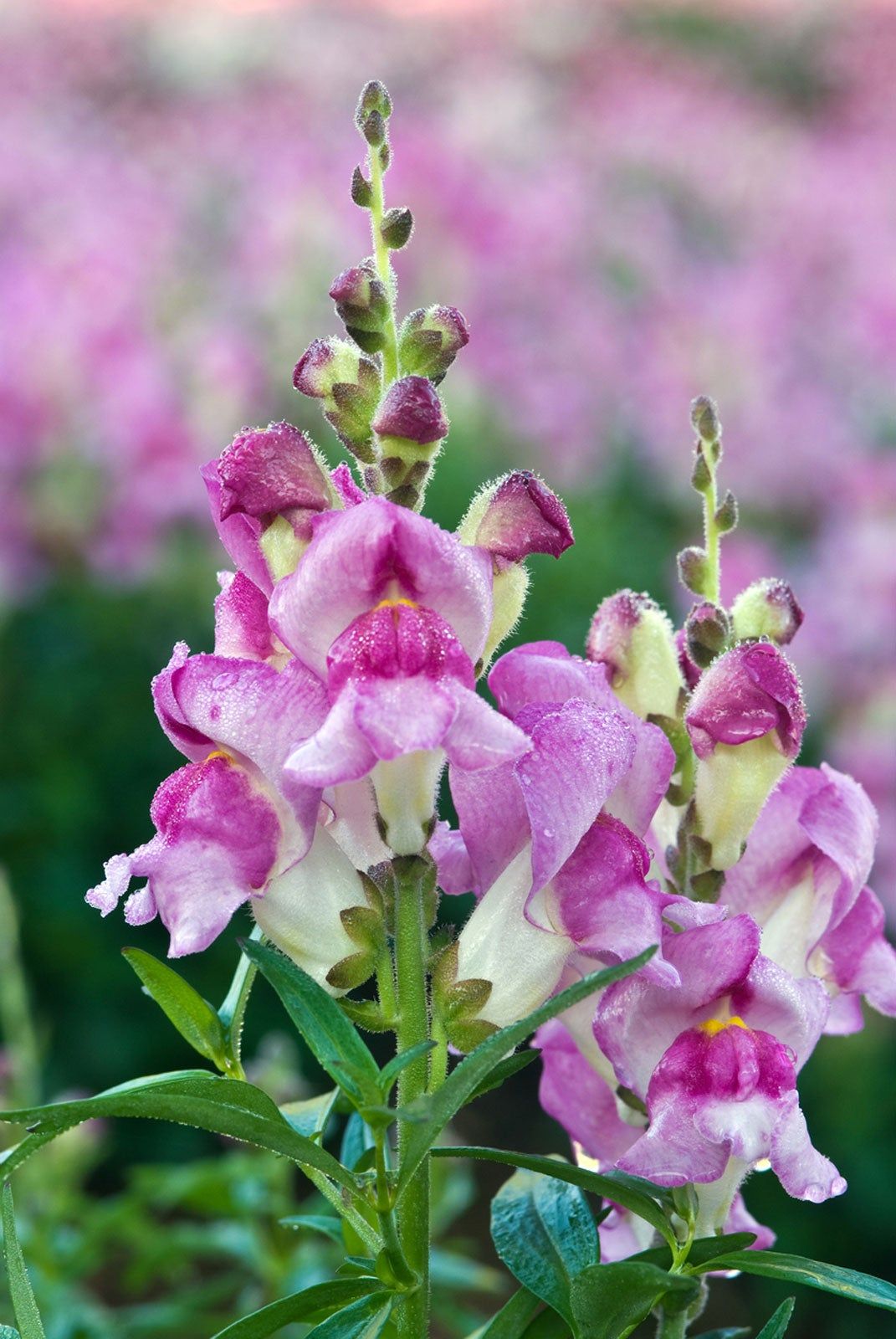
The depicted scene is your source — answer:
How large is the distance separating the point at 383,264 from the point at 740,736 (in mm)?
279

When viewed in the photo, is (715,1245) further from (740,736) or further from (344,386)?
(344,386)

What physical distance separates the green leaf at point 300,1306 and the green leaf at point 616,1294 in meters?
0.09

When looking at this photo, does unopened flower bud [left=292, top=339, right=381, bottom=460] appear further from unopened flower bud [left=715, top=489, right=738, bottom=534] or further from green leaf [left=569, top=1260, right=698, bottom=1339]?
green leaf [left=569, top=1260, right=698, bottom=1339]

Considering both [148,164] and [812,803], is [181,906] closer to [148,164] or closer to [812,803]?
[812,803]

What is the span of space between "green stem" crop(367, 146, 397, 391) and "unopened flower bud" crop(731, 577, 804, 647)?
0.22 meters

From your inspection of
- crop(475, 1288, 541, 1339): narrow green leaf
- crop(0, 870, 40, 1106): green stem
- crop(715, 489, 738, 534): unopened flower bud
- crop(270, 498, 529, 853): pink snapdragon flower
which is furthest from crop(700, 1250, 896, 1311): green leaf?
crop(0, 870, 40, 1106): green stem

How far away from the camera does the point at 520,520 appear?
2.41 feet

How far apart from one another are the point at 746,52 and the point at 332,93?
4.45m

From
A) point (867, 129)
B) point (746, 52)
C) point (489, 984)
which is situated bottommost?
point (489, 984)

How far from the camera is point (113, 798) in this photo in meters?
3.17

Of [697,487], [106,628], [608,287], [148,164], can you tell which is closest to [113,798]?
[106,628]

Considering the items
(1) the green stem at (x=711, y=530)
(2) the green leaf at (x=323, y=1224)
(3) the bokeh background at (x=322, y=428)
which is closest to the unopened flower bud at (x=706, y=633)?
(1) the green stem at (x=711, y=530)

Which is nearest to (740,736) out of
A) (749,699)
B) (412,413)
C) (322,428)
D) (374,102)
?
(749,699)

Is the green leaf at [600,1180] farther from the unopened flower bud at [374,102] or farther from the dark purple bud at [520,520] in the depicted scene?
the unopened flower bud at [374,102]
